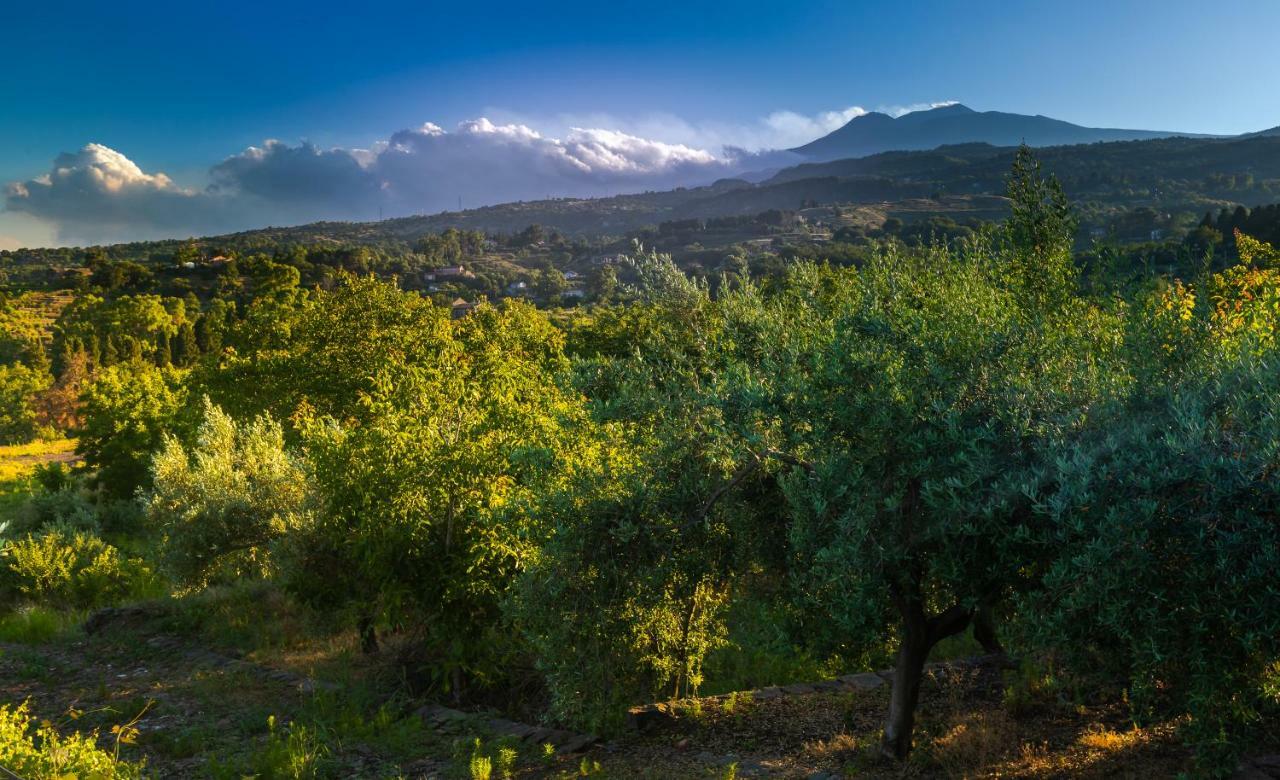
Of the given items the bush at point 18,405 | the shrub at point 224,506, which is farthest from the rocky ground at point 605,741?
the bush at point 18,405

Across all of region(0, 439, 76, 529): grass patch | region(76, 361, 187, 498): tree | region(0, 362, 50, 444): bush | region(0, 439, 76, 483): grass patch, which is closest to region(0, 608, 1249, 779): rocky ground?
region(0, 439, 76, 529): grass patch

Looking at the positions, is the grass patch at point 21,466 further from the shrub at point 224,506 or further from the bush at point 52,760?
the bush at point 52,760

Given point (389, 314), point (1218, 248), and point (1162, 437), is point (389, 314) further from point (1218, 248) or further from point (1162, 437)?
point (1218, 248)

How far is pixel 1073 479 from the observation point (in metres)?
6.59

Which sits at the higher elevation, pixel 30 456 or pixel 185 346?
pixel 185 346

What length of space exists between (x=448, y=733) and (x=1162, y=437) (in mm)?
11067

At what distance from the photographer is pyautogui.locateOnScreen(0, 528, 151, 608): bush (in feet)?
76.6

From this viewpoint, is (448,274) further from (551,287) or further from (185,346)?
(185,346)

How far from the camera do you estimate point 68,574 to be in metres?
23.5

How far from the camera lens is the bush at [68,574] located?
23.4 m

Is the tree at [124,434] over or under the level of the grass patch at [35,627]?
over

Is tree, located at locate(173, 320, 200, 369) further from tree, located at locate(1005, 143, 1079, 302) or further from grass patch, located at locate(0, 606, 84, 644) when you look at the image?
tree, located at locate(1005, 143, 1079, 302)

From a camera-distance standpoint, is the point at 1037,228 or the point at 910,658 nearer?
the point at 910,658

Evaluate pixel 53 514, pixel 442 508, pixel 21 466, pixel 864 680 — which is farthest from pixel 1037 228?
pixel 21 466
